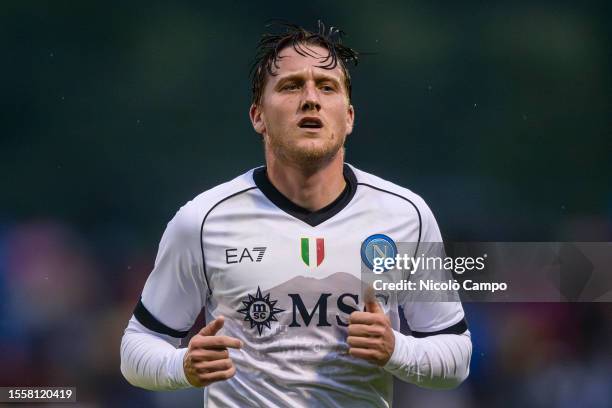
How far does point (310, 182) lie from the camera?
3.07 m

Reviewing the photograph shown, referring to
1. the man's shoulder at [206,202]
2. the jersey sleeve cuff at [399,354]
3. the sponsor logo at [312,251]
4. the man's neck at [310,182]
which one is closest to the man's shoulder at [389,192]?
the man's neck at [310,182]

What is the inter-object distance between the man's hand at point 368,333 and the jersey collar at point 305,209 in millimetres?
485

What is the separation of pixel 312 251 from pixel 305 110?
48cm

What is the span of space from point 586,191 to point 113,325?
2.38 meters

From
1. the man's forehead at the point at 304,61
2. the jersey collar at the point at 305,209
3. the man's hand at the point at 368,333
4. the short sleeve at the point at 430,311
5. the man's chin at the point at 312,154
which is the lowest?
the man's hand at the point at 368,333

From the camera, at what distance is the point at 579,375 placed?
4.30m

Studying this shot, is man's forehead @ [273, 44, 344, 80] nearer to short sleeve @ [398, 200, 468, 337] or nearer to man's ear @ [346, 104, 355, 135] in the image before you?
man's ear @ [346, 104, 355, 135]

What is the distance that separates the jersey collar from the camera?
10.0 ft

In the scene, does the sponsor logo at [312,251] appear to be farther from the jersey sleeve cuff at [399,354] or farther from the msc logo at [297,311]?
the jersey sleeve cuff at [399,354]

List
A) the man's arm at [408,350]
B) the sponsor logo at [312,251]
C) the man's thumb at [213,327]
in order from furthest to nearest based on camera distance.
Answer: the sponsor logo at [312,251] → the man's arm at [408,350] → the man's thumb at [213,327]

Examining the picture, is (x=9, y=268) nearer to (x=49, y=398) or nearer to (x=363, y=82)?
(x=49, y=398)

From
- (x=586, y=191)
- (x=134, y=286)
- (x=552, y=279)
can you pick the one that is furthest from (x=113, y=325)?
(x=586, y=191)

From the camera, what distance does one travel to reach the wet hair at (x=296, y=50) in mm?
3104
